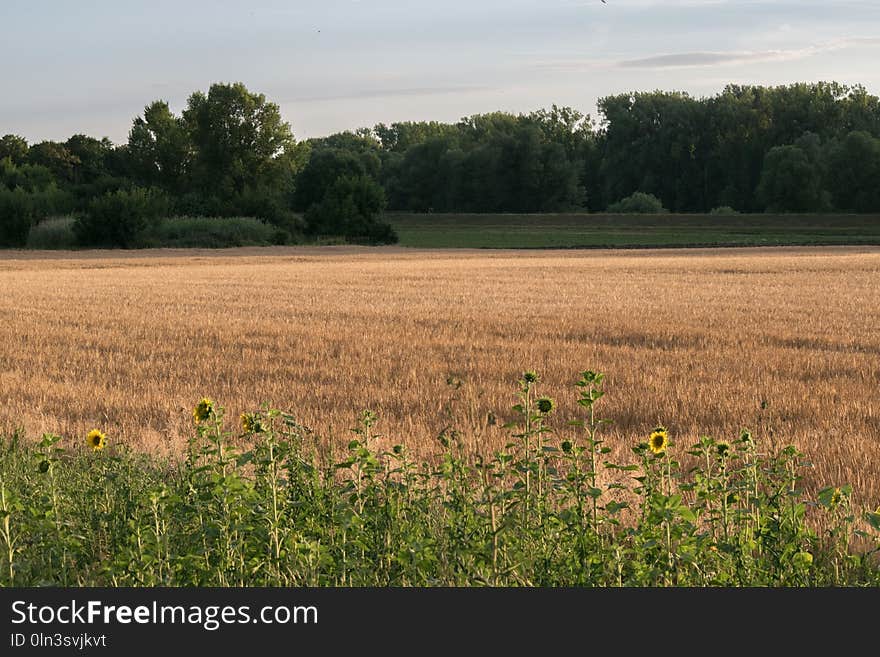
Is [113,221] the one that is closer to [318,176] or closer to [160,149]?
[318,176]

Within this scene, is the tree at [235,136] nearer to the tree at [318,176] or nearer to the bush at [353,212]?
the tree at [318,176]

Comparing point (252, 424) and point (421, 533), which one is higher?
point (252, 424)

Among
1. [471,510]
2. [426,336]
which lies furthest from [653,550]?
[426,336]

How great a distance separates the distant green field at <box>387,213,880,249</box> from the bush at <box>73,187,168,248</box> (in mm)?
18846

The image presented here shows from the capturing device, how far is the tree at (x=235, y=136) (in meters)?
90.2

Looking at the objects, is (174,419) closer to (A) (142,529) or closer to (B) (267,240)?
(A) (142,529)

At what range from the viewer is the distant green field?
252 feet

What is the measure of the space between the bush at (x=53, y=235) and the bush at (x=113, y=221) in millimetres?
822

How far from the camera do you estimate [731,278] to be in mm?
36688

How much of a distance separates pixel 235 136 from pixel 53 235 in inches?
924

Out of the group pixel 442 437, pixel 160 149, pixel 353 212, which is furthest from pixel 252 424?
pixel 160 149

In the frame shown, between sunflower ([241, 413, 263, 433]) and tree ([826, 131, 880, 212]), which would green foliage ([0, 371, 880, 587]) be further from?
tree ([826, 131, 880, 212])

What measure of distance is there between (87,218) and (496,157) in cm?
7006

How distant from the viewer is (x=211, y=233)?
243ft
